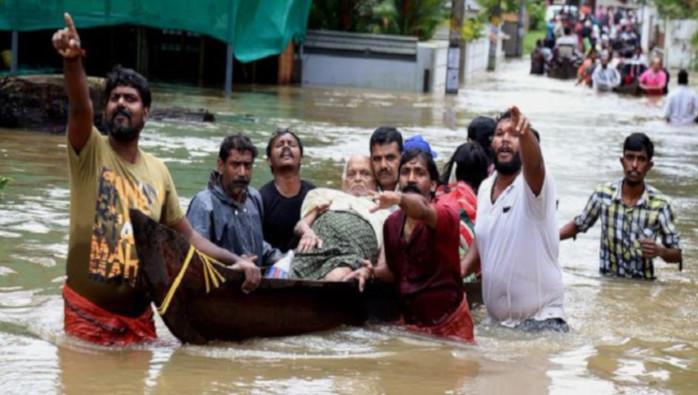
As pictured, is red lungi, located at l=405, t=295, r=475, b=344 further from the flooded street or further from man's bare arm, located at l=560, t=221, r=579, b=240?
man's bare arm, located at l=560, t=221, r=579, b=240

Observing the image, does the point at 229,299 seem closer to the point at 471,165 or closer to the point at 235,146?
the point at 235,146

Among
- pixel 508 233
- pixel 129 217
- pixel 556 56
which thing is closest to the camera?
pixel 129 217

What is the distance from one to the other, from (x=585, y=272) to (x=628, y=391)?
4151 mm

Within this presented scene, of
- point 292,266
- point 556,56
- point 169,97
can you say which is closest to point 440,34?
point 556,56

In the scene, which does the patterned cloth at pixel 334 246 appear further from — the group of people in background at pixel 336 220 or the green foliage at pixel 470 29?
the green foliage at pixel 470 29

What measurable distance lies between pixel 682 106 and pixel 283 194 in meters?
19.5

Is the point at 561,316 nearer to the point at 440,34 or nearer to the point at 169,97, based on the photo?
the point at 169,97

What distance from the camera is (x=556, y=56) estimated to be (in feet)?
156

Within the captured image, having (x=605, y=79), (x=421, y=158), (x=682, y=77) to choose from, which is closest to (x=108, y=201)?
(x=421, y=158)

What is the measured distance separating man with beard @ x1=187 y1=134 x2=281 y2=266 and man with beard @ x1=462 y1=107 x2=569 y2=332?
1.38 m

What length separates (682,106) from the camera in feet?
90.8

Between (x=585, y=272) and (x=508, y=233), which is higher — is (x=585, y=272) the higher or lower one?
the lower one

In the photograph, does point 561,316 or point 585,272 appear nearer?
point 561,316

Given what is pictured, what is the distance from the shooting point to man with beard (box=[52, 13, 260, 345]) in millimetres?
7203
